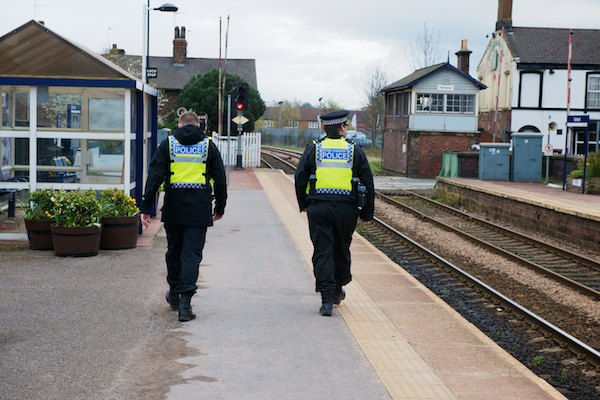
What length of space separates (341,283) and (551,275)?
20.0 feet

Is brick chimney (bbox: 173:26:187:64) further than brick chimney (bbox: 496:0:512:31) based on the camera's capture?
Yes

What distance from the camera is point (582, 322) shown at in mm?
10641

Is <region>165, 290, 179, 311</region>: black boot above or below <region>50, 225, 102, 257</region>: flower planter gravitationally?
below

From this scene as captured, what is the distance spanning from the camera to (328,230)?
8398 millimetres

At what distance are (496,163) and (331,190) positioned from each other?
987 inches

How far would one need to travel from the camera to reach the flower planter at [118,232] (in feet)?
39.5

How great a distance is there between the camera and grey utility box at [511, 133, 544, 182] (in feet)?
105

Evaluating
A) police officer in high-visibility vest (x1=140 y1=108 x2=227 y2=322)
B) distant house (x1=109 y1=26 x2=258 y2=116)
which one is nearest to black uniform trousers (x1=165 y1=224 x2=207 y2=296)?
police officer in high-visibility vest (x1=140 y1=108 x2=227 y2=322)

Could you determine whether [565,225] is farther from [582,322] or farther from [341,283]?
[341,283]

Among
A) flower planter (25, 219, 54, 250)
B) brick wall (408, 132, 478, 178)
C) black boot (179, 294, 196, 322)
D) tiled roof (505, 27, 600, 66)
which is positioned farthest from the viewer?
tiled roof (505, 27, 600, 66)

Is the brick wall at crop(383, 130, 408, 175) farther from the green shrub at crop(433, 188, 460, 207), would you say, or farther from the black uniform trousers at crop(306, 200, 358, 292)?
the black uniform trousers at crop(306, 200, 358, 292)

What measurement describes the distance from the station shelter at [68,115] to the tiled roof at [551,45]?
121 ft

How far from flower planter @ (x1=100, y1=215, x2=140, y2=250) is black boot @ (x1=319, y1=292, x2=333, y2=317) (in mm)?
4475

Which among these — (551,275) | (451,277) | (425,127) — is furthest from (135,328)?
(425,127)
